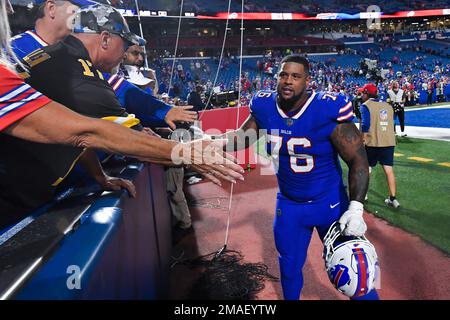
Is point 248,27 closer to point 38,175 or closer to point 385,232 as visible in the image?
point 385,232

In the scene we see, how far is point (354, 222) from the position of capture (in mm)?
2191

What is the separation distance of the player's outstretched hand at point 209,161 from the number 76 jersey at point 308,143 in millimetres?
1372

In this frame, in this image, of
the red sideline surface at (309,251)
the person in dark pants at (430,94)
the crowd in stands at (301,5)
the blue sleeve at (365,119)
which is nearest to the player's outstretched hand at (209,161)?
the red sideline surface at (309,251)

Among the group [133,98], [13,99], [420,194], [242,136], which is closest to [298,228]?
[242,136]

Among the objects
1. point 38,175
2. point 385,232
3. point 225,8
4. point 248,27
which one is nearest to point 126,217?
point 38,175

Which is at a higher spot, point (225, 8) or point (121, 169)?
point (225, 8)

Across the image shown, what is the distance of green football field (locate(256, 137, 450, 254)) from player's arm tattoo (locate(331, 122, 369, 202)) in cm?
206

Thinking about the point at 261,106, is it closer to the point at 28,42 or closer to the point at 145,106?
the point at 145,106

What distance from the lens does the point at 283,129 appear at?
2.69 metres

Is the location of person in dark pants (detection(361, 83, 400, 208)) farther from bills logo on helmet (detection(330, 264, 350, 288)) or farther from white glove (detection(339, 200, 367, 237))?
bills logo on helmet (detection(330, 264, 350, 288))

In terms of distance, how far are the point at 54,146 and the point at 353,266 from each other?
1808 millimetres

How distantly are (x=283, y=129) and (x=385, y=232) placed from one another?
2509 millimetres

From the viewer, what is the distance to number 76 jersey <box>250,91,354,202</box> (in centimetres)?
255

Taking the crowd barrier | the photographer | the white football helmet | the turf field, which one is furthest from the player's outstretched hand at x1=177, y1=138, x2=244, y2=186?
the photographer
